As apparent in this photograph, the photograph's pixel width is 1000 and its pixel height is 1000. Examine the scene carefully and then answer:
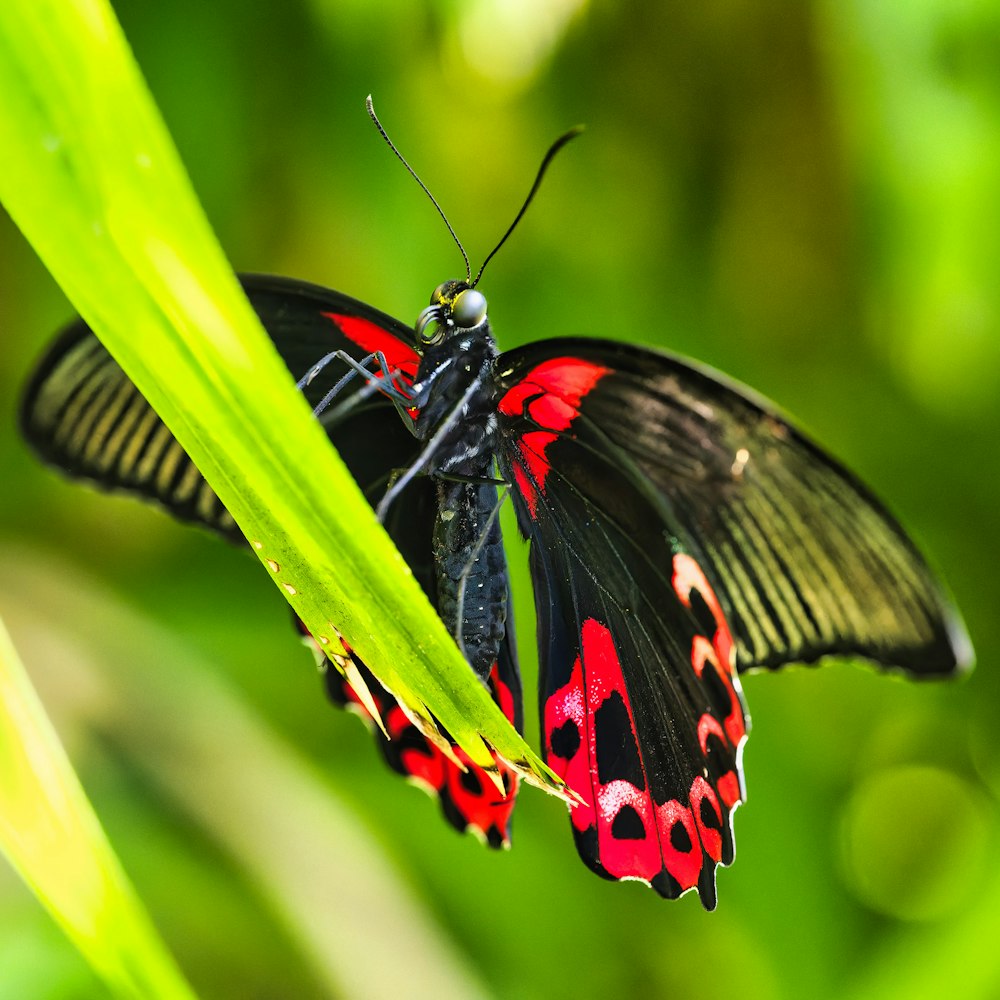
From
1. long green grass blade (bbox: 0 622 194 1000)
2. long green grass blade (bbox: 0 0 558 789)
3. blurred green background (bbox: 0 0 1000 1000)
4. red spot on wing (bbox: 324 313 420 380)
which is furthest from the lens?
blurred green background (bbox: 0 0 1000 1000)

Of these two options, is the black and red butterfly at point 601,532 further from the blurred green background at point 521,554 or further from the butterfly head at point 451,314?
the blurred green background at point 521,554

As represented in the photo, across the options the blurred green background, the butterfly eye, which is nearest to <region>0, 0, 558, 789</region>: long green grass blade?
the butterfly eye

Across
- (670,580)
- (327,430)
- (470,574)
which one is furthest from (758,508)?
(327,430)

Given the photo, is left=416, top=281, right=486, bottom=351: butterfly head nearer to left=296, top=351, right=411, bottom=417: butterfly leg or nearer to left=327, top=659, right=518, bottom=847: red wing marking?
left=296, top=351, right=411, bottom=417: butterfly leg

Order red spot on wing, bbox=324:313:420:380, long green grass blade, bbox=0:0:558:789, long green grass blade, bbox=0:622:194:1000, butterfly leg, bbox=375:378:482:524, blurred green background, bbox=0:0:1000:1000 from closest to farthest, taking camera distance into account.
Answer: long green grass blade, bbox=0:0:558:789, long green grass blade, bbox=0:622:194:1000, butterfly leg, bbox=375:378:482:524, red spot on wing, bbox=324:313:420:380, blurred green background, bbox=0:0:1000:1000

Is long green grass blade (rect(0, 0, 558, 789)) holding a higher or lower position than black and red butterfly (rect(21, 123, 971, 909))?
higher

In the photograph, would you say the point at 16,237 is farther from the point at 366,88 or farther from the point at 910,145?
the point at 910,145

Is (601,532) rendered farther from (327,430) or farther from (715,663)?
(327,430)

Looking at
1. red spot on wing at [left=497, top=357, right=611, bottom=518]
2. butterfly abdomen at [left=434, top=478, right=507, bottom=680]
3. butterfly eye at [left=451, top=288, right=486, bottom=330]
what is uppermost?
butterfly eye at [left=451, top=288, right=486, bottom=330]

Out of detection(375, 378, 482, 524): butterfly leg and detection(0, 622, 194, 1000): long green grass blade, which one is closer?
detection(0, 622, 194, 1000): long green grass blade
